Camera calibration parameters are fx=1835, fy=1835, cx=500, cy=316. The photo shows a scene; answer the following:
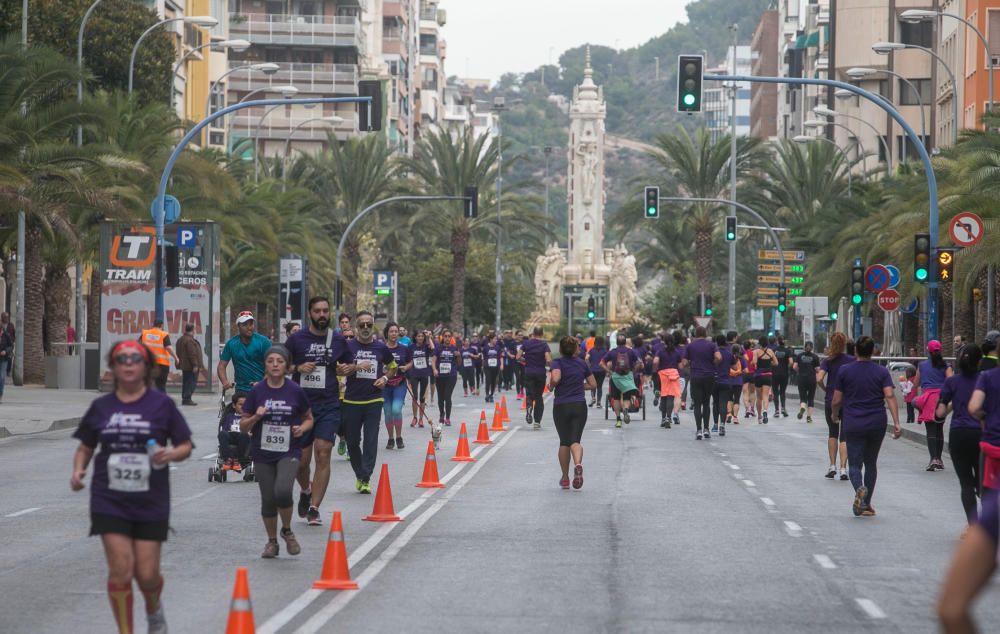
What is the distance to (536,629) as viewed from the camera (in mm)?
10031

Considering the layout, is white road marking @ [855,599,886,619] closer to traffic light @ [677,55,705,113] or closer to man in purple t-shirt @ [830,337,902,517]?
man in purple t-shirt @ [830,337,902,517]

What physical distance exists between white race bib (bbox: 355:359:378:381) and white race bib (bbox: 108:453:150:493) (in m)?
8.06

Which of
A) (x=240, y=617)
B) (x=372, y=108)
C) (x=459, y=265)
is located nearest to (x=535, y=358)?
(x=372, y=108)

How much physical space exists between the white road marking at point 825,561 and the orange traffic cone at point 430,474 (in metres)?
6.57

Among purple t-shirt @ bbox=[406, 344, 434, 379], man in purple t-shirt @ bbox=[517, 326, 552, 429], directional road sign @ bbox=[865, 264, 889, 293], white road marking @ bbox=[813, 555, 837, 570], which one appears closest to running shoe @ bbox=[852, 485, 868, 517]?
white road marking @ bbox=[813, 555, 837, 570]

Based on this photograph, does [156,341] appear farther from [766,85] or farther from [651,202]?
[766,85]

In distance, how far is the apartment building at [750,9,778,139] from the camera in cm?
14075

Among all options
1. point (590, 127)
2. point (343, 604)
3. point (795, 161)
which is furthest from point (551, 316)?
point (343, 604)

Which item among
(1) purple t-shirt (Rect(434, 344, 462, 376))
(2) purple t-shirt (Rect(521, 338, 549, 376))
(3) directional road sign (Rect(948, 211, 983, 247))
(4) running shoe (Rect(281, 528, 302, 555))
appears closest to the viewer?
(4) running shoe (Rect(281, 528, 302, 555))

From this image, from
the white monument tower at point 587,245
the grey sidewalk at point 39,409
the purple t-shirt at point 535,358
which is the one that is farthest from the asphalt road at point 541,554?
the white monument tower at point 587,245

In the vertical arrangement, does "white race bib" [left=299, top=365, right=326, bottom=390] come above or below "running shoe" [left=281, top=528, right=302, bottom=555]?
above

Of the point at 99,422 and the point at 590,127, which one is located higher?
the point at 590,127

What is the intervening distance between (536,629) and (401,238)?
70.4 meters

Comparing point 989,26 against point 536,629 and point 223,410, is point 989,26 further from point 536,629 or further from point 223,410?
point 536,629
